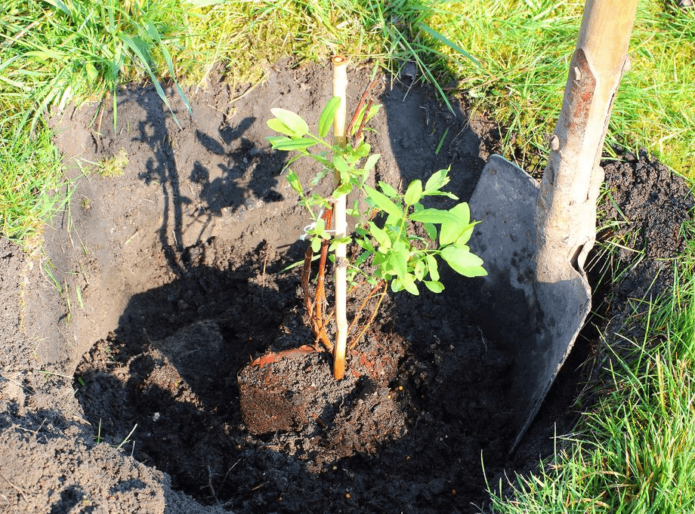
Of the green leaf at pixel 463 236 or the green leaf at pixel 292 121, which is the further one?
the green leaf at pixel 463 236

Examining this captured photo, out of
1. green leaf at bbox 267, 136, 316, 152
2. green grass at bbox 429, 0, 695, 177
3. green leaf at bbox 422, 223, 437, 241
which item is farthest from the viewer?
green grass at bbox 429, 0, 695, 177

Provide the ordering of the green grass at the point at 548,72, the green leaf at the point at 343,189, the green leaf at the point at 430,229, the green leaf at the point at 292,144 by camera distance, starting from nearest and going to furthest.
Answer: the green leaf at the point at 292,144
the green leaf at the point at 343,189
the green leaf at the point at 430,229
the green grass at the point at 548,72

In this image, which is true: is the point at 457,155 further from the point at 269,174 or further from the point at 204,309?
the point at 204,309

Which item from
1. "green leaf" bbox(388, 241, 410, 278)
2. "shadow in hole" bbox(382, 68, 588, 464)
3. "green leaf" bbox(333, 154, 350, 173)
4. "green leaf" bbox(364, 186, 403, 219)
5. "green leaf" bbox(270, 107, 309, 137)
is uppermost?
"green leaf" bbox(270, 107, 309, 137)

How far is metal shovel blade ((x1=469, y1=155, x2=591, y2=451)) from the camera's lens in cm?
212

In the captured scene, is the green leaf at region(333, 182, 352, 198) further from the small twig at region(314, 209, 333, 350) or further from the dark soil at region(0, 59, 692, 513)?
the dark soil at region(0, 59, 692, 513)

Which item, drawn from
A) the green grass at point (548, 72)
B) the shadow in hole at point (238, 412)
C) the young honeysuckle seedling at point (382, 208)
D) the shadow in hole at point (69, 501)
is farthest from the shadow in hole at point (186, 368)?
the green grass at point (548, 72)

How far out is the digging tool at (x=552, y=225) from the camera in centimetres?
178

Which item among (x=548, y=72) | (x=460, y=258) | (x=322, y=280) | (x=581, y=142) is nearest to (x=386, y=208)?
(x=460, y=258)

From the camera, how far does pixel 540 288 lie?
2.25m

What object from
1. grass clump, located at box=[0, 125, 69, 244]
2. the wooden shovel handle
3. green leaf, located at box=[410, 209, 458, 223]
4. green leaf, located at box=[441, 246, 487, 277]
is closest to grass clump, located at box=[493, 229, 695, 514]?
the wooden shovel handle

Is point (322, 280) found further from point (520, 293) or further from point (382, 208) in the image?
point (520, 293)

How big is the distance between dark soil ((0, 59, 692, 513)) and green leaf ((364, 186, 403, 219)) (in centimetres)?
A: 81

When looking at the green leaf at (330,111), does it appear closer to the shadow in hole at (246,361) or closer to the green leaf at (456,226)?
the green leaf at (456,226)
